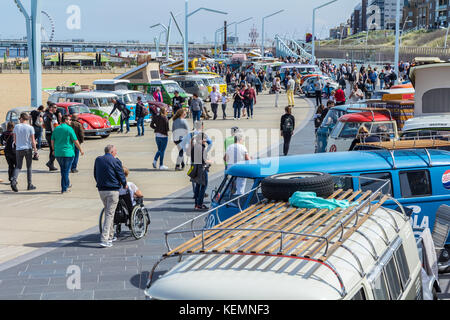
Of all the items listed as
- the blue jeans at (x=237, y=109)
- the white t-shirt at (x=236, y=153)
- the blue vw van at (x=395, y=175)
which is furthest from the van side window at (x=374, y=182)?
the blue jeans at (x=237, y=109)

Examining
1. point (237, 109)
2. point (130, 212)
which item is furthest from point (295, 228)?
point (237, 109)

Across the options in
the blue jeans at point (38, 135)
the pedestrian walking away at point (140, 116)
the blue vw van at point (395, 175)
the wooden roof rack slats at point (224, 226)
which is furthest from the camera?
the pedestrian walking away at point (140, 116)

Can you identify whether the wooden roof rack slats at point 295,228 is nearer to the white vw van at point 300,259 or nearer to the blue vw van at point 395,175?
the white vw van at point 300,259

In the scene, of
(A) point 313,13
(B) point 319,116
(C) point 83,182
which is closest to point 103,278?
(C) point 83,182

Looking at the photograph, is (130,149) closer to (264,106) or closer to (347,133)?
(347,133)

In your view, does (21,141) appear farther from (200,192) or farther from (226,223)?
(226,223)

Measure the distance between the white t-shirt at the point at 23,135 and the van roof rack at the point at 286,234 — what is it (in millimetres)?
10423

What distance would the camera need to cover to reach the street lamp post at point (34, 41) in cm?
2431

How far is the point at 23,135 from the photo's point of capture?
15.7 m

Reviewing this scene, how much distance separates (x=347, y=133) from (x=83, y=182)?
22.2 feet

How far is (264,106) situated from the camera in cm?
3997

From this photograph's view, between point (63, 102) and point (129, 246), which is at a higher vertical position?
point (63, 102)

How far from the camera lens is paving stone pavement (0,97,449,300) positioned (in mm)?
8433

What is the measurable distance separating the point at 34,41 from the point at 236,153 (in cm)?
1556
